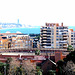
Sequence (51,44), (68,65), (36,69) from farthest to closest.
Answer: (51,44) → (36,69) → (68,65)

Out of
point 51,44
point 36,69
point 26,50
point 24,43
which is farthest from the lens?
point 24,43

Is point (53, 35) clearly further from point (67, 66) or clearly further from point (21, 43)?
point (67, 66)

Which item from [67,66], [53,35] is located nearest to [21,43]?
[53,35]

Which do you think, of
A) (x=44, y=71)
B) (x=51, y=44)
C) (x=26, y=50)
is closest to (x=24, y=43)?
(x=51, y=44)

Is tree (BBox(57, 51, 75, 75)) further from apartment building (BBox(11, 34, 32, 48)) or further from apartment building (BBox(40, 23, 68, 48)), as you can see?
apartment building (BBox(11, 34, 32, 48))

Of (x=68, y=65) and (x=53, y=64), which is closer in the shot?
(x=68, y=65)

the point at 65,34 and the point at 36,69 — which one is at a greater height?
the point at 65,34

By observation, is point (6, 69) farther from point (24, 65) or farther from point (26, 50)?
point (26, 50)

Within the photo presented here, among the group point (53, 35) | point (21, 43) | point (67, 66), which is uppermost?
point (53, 35)
